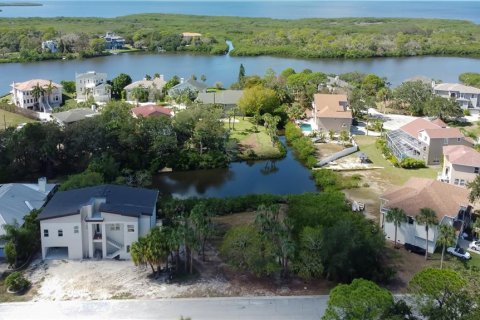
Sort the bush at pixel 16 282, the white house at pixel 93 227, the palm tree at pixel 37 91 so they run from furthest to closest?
1. the palm tree at pixel 37 91
2. the white house at pixel 93 227
3. the bush at pixel 16 282

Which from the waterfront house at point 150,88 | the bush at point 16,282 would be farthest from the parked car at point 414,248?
the waterfront house at point 150,88

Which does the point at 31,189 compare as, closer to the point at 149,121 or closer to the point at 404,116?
the point at 149,121

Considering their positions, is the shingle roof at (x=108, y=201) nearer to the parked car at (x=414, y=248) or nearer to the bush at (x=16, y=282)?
the bush at (x=16, y=282)

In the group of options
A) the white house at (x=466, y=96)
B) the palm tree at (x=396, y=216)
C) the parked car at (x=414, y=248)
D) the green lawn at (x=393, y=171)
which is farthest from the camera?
the white house at (x=466, y=96)

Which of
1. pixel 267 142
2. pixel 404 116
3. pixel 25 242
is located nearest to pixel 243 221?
pixel 25 242

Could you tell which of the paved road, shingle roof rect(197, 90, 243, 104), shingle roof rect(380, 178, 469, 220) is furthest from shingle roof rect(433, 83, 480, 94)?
the paved road
